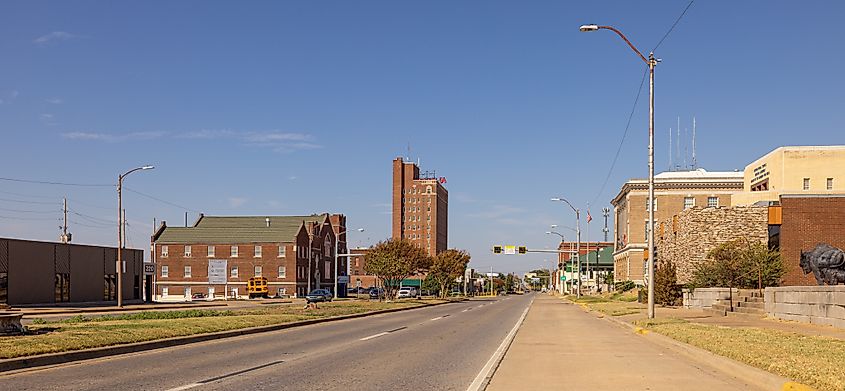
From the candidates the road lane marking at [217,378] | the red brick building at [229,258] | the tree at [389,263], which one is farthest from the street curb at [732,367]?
the red brick building at [229,258]

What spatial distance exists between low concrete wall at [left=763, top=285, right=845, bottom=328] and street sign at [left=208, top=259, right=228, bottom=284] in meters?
80.2

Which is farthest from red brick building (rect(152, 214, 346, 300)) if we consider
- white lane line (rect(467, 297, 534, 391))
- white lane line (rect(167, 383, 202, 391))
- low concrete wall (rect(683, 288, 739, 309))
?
white lane line (rect(167, 383, 202, 391))

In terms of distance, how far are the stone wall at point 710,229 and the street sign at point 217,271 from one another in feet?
196

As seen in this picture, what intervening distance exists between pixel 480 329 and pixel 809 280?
28.6 m

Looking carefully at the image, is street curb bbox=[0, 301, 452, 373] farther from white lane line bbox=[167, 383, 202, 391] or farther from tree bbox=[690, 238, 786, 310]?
tree bbox=[690, 238, 786, 310]

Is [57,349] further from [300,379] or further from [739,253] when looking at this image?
[739,253]

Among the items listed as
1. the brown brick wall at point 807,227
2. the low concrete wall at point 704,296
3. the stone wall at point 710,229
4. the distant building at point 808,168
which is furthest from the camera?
the distant building at point 808,168

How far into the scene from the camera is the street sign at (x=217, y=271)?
3971 inches

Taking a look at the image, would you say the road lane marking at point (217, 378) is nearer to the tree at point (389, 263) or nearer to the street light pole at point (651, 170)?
the street light pole at point (651, 170)

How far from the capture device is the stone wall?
51.7 metres

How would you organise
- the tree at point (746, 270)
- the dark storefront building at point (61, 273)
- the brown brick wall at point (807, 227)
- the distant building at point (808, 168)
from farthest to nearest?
the distant building at point (808, 168)
the dark storefront building at point (61, 273)
the brown brick wall at point (807, 227)
the tree at point (746, 270)

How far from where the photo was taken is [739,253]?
4231 centimetres

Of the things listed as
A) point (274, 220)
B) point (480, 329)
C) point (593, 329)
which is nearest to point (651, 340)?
point (593, 329)

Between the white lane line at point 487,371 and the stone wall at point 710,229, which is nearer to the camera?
the white lane line at point 487,371
